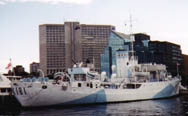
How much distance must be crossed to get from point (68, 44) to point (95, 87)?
122 meters

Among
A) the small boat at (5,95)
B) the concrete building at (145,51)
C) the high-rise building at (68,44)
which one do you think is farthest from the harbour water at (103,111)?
the high-rise building at (68,44)

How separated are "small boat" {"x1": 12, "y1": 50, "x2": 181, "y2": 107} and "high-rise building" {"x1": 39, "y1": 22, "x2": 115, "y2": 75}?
101438mm

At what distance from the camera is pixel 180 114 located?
100ft

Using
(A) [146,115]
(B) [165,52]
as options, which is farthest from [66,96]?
(B) [165,52]

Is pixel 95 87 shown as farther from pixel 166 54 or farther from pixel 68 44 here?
pixel 68 44

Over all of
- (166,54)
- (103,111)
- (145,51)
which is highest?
(145,51)

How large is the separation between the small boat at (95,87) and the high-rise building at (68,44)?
101 meters

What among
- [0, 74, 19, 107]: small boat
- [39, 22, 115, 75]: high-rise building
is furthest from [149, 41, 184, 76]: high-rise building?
[0, 74, 19, 107]: small boat

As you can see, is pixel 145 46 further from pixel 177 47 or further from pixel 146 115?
pixel 146 115

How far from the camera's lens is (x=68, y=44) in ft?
536

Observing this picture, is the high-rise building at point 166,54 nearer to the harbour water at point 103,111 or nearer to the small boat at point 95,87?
the small boat at point 95,87

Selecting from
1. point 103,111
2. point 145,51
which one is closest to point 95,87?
point 103,111

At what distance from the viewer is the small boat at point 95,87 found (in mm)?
39125

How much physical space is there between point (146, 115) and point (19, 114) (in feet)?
57.5
